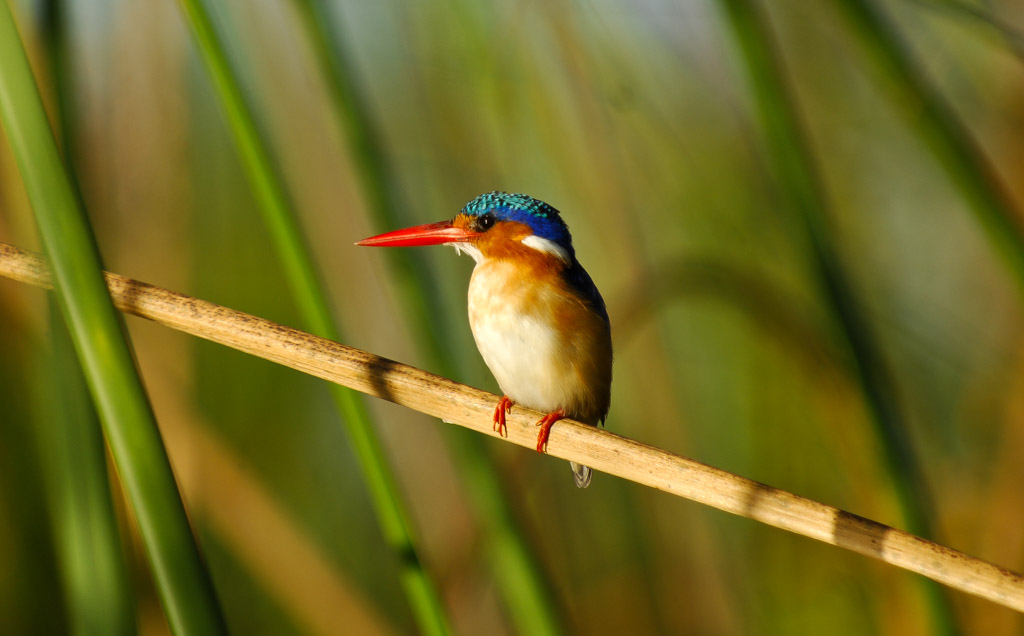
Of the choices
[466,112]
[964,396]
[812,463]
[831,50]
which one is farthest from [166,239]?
[964,396]

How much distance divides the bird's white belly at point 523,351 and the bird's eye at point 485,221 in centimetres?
17

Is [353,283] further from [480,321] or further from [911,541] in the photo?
[911,541]

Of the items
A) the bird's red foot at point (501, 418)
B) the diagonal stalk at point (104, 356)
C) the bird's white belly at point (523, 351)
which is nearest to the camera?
the diagonal stalk at point (104, 356)

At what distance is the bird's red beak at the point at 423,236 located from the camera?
1.26 meters

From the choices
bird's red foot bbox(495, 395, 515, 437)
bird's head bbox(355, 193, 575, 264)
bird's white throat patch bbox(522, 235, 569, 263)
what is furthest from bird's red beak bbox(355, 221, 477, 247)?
bird's red foot bbox(495, 395, 515, 437)

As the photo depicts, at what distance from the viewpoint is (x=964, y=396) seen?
217cm

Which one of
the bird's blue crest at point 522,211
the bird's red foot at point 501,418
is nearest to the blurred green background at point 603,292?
the bird's blue crest at point 522,211

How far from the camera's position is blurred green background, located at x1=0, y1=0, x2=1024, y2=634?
1843 millimetres

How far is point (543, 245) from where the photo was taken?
1.80 meters

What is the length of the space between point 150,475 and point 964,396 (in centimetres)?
217

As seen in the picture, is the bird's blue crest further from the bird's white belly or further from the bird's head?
the bird's white belly

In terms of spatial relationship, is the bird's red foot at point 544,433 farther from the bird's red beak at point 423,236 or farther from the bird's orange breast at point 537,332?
the bird's red beak at point 423,236

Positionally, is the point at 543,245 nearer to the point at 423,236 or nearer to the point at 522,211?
the point at 522,211

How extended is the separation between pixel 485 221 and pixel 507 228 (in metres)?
0.05
